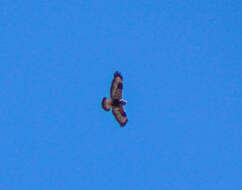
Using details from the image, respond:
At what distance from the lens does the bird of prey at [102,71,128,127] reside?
28.8 m

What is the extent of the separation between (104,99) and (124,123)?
1375 mm

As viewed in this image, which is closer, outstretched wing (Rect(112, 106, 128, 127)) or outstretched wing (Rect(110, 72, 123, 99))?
outstretched wing (Rect(110, 72, 123, 99))

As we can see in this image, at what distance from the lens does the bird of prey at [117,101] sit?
28.8 metres

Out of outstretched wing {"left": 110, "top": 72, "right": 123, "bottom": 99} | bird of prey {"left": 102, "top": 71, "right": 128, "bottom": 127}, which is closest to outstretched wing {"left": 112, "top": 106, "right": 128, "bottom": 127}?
bird of prey {"left": 102, "top": 71, "right": 128, "bottom": 127}

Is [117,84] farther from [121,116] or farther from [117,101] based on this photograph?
[121,116]

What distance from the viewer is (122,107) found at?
29.6 m

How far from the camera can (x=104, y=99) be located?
29219mm

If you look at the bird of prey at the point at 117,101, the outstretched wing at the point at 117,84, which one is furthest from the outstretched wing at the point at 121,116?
the outstretched wing at the point at 117,84

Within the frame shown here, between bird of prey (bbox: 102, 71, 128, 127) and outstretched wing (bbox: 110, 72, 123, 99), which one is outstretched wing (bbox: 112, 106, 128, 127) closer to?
bird of prey (bbox: 102, 71, 128, 127)

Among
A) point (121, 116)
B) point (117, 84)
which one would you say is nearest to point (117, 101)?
point (117, 84)

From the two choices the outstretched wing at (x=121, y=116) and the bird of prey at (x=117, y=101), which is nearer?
the bird of prey at (x=117, y=101)

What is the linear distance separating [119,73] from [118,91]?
63cm

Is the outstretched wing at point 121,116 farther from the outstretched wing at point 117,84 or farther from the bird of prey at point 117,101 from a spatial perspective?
the outstretched wing at point 117,84

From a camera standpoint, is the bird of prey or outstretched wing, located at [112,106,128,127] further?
outstretched wing, located at [112,106,128,127]
